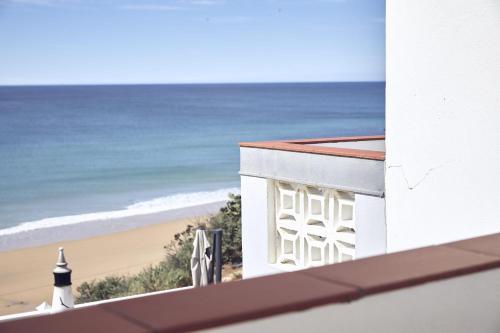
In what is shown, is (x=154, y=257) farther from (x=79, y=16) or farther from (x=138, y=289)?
(x=79, y=16)

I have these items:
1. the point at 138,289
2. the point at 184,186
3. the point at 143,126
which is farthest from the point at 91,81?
the point at 138,289

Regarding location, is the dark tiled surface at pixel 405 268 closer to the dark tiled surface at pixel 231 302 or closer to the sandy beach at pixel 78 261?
the dark tiled surface at pixel 231 302

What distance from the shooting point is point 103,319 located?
1350 mm

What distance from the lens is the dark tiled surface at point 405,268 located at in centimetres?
165

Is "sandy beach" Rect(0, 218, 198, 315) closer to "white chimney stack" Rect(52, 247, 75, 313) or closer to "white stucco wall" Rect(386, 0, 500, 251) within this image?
"white chimney stack" Rect(52, 247, 75, 313)

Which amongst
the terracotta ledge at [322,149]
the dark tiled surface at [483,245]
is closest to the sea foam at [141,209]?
the terracotta ledge at [322,149]

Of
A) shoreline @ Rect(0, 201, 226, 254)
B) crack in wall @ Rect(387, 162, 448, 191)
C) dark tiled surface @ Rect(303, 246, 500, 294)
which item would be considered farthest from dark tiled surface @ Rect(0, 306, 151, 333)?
shoreline @ Rect(0, 201, 226, 254)

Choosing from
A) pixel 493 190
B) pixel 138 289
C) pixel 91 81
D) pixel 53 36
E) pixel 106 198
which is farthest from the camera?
pixel 91 81

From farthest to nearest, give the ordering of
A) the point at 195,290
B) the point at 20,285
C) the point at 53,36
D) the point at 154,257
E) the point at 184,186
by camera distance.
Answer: the point at 53,36 < the point at 184,186 < the point at 154,257 < the point at 20,285 < the point at 195,290

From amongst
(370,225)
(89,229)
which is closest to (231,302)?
(370,225)

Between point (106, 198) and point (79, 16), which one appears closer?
point (106, 198)

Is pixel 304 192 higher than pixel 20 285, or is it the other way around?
pixel 304 192

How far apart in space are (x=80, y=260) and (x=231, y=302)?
18.7 meters

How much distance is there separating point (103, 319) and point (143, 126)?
61.7 meters
